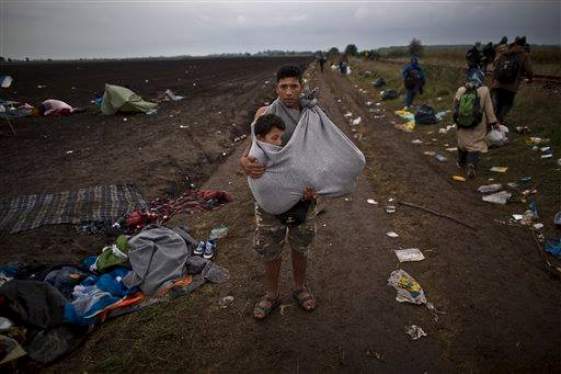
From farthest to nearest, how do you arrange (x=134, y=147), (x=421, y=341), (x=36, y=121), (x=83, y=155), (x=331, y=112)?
(x=331, y=112), (x=36, y=121), (x=134, y=147), (x=83, y=155), (x=421, y=341)

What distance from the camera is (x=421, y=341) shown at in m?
2.39

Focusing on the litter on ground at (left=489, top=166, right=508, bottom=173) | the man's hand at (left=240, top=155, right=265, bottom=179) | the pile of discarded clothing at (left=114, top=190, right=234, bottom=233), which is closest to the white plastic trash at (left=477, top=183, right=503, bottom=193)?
the litter on ground at (left=489, top=166, right=508, bottom=173)

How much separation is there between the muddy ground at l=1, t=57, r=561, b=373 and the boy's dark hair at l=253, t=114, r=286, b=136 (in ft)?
5.39

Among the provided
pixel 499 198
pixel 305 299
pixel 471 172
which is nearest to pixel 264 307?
pixel 305 299

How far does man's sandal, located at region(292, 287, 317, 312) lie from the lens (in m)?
2.69

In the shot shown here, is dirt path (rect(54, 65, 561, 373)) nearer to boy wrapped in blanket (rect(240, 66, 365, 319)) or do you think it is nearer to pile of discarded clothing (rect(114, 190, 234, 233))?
pile of discarded clothing (rect(114, 190, 234, 233))

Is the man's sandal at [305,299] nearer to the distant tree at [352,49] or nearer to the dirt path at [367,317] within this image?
the dirt path at [367,317]

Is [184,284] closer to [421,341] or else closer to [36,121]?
[421,341]

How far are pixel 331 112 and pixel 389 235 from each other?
26.7 ft

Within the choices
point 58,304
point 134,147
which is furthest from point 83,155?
point 58,304

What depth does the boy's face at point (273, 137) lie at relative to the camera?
6.63 ft

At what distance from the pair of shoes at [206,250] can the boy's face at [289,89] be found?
209 centimetres

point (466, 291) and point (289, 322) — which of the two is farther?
point (466, 291)

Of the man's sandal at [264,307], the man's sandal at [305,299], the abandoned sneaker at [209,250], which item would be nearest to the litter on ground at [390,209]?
the man's sandal at [305,299]
